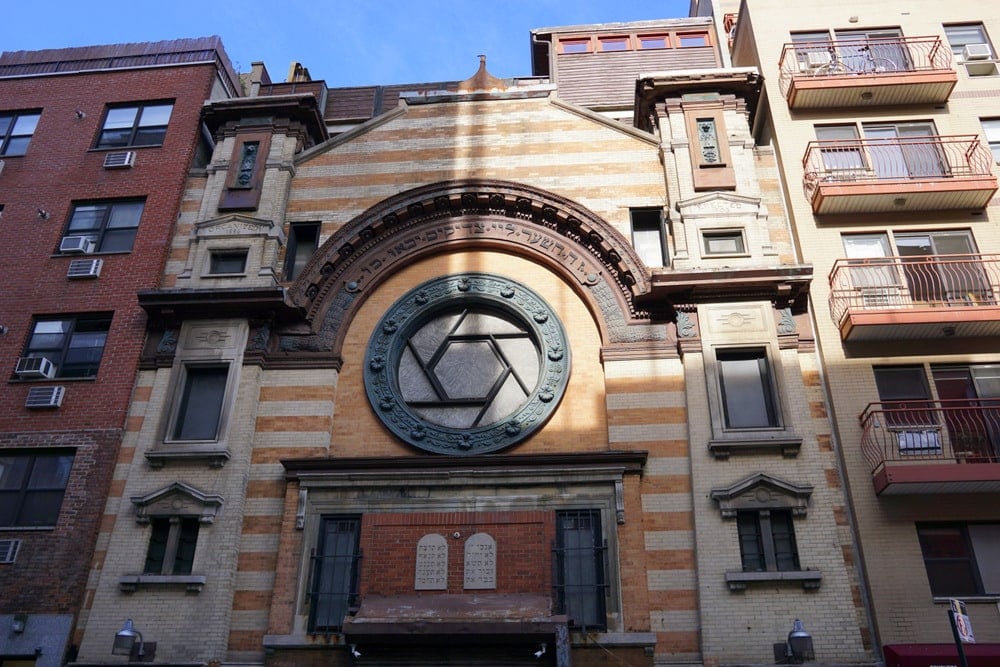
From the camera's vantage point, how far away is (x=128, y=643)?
Answer: 1484cm

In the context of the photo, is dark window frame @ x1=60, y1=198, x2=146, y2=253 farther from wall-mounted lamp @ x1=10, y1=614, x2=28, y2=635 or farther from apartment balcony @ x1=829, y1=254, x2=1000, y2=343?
apartment balcony @ x1=829, y1=254, x2=1000, y2=343

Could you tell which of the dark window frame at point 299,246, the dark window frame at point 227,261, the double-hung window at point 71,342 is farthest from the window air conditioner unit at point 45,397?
the dark window frame at point 299,246

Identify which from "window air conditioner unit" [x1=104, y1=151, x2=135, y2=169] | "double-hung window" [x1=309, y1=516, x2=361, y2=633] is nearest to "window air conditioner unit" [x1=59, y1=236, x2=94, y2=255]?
"window air conditioner unit" [x1=104, y1=151, x2=135, y2=169]

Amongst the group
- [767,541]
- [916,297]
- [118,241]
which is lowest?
[767,541]

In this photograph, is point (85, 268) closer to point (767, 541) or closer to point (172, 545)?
point (172, 545)

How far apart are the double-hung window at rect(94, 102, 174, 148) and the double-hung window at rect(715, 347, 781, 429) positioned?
52.8 ft

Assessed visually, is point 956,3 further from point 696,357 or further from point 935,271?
point 696,357

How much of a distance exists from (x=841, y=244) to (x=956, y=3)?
902cm

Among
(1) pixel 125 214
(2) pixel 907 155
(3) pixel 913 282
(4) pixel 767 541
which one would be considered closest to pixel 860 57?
(2) pixel 907 155

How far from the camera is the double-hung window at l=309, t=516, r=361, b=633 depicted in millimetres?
15594

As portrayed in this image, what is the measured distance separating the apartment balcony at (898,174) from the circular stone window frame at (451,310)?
22.7ft

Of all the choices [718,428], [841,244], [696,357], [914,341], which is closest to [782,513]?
[718,428]

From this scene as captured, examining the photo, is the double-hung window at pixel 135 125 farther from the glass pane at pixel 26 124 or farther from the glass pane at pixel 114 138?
the glass pane at pixel 26 124

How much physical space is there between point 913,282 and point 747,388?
4.47 meters
